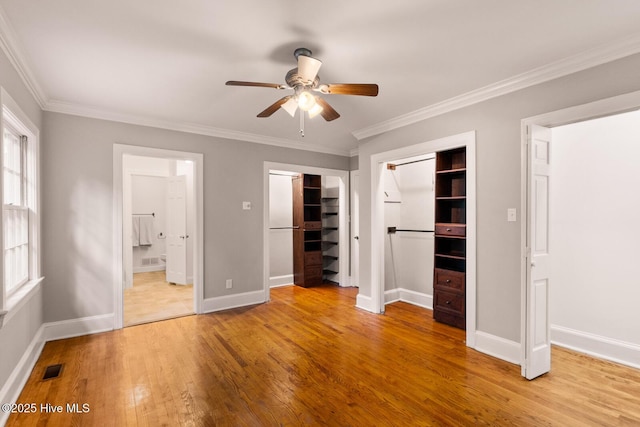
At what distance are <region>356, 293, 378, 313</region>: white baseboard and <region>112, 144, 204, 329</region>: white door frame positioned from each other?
2180 millimetres

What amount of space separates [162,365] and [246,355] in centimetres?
73

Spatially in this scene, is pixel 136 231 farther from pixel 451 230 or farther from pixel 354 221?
pixel 451 230

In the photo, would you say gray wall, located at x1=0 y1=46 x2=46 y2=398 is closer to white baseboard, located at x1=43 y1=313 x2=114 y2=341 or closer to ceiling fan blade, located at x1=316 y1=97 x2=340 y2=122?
white baseboard, located at x1=43 y1=313 x2=114 y2=341

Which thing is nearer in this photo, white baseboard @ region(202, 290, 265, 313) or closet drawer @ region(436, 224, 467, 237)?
closet drawer @ region(436, 224, 467, 237)

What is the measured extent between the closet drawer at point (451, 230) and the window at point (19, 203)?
412 centimetres

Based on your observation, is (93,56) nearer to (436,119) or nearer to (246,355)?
(246,355)

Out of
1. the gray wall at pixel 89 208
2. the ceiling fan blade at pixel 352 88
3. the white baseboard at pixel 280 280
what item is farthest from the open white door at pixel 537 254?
the white baseboard at pixel 280 280

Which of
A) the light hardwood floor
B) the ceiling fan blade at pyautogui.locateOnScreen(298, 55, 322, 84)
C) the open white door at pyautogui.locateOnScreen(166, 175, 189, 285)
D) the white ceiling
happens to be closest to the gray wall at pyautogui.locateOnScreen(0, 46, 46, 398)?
the white ceiling

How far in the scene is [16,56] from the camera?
2.25 metres

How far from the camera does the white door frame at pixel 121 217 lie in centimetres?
362

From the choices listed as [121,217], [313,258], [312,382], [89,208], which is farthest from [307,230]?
[312,382]

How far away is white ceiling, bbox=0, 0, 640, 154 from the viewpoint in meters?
1.81

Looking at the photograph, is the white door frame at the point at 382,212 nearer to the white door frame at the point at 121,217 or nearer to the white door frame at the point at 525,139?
the white door frame at the point at 525,139

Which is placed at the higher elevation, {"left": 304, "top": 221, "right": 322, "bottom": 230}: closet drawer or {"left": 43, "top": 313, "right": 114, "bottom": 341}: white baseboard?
{"left": 304, "top": 221, "right": 322, "bottom": 230}: closet drawer
